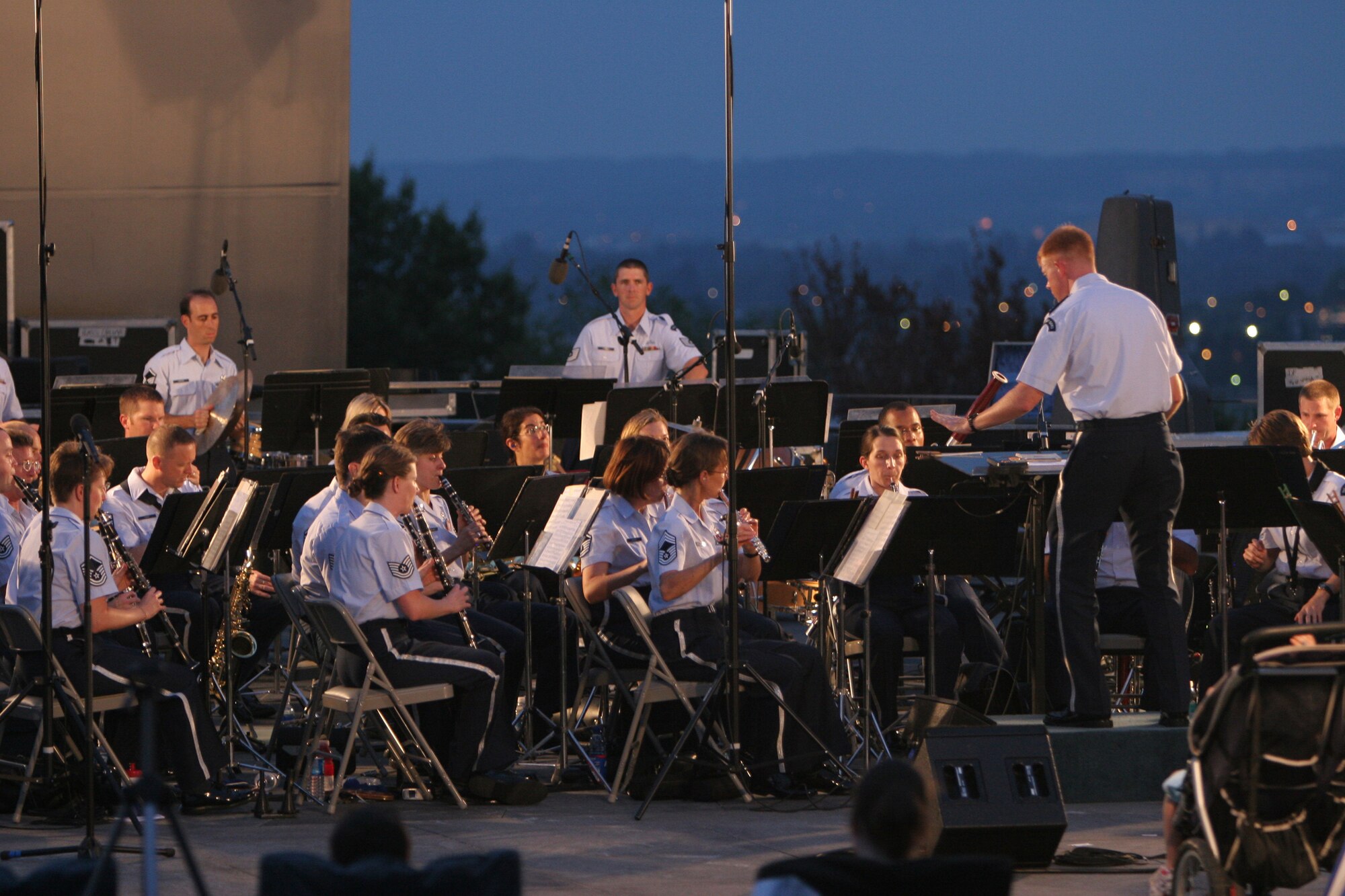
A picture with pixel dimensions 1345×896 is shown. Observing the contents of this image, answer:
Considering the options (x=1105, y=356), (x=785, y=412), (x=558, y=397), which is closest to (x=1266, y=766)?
(x=1105, y=356)

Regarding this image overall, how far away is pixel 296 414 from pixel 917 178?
45.9m

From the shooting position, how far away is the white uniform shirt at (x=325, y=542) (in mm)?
7484

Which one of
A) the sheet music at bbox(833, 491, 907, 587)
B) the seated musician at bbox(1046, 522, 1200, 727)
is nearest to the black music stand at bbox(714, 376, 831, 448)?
the seated musician at bbox(1046, 522, 1200, 727)

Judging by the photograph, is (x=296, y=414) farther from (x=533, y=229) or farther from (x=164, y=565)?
(x=533, y=229)

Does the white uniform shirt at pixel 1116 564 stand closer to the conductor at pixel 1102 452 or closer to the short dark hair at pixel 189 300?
the conductor at pixel 1102 452

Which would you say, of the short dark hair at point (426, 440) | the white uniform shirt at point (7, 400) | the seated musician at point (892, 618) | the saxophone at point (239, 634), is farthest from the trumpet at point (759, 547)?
the white uniform shirt at point (7, 400)

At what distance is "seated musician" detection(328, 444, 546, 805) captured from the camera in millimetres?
7371

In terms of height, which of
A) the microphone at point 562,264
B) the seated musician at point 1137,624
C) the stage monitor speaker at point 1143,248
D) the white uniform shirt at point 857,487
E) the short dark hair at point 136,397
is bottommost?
the seated musician at point 1137,624

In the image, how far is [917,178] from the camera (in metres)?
55.1

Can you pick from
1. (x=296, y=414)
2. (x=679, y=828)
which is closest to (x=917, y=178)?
(x=296, y=414)

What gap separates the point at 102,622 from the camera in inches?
286

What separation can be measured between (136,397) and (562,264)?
115 inches

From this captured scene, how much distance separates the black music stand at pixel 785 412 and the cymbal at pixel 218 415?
2.95 metres

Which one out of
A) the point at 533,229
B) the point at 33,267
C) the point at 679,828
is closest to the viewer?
the point at 679,828
